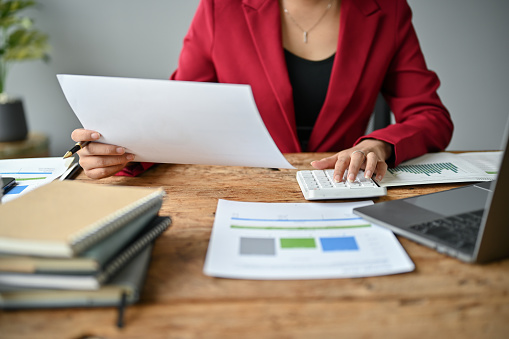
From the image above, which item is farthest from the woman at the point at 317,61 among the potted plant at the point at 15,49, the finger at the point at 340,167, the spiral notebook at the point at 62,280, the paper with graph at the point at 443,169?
the potted plant at the point at 15,49

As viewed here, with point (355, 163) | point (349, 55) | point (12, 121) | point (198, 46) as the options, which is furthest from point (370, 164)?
point (12, 121)

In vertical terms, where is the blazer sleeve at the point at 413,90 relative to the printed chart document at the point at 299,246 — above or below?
above

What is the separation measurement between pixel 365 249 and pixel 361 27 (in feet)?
2.87

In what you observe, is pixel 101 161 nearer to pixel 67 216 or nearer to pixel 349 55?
pixel 67 216

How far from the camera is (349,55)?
3.81 ft

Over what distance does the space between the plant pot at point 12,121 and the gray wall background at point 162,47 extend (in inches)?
10.8

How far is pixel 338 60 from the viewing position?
115 cm

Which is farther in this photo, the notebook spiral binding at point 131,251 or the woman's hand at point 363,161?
the woman's hand at point 363,161

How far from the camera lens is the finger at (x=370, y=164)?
74cm

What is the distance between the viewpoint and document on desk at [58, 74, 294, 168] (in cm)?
61

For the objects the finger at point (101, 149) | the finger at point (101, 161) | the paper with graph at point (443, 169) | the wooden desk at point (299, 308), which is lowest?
the wooden desk at point (299, 308)

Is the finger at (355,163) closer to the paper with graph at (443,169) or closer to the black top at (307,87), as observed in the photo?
the paper with graph at (443,169)

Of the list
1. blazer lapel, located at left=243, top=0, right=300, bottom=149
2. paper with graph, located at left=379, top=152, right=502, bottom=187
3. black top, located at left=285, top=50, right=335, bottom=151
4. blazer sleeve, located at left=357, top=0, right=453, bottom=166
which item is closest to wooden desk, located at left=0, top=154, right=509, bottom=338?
paper with graph, located at left=379, top=152, right=502, bottom=187

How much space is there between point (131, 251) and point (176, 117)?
11.3 inches
